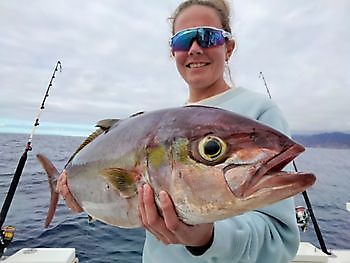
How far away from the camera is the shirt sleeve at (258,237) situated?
1479mm

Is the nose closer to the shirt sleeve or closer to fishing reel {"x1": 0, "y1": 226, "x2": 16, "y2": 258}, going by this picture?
Result: the shirt sleeve

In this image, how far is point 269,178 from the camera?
3.99ft

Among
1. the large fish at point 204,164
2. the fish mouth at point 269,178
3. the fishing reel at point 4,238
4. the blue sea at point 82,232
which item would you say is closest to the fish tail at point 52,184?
the large fish at point 204,164

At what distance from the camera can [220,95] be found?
7.52ft

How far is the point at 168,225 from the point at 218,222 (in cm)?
22

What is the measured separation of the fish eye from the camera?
4.38ft

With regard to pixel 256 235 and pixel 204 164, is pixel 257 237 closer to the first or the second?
pixel 256 235

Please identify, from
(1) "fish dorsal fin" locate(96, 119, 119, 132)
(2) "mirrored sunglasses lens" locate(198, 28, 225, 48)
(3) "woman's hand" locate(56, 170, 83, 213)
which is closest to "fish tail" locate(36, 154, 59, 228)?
(3) "woman's hand" locate(56, 170, 83, 213)

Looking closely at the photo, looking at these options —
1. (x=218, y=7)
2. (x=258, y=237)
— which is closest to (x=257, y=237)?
(x=258, y=237)

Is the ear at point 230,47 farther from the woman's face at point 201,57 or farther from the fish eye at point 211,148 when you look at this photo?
the fish eye at point 211,148

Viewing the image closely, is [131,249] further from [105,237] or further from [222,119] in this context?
[222,119]

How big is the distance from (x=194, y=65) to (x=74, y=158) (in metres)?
1.09

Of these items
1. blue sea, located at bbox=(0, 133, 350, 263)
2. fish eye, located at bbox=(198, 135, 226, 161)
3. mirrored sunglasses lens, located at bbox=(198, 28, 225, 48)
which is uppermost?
mirrored sunglasses lens, located at bbox=(198, 28, 225, 48)

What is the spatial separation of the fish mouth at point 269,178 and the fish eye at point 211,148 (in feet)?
0.22
